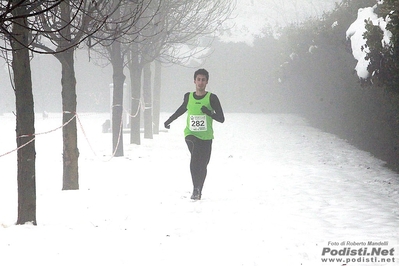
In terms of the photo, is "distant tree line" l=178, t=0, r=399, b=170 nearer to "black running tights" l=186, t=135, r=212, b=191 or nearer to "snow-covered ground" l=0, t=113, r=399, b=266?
"snow-covered ground" l=0, t=113, r=399, b=266

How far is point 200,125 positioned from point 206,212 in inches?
53.1

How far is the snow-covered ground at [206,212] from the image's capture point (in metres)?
4.59

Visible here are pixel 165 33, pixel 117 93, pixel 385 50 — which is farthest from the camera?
pixel 165 33

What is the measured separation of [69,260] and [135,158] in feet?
26.0

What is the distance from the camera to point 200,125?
23.3 feet

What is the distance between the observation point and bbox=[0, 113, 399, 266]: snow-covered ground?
4.59m

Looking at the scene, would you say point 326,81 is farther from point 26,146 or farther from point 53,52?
point 53,52

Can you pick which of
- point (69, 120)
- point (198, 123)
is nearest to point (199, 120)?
point (198, 123)

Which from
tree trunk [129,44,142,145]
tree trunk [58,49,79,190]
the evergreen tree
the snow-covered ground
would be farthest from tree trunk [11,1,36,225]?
tree trunk [129,44,142,145]

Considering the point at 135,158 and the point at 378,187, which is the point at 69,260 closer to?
the point at 378,187

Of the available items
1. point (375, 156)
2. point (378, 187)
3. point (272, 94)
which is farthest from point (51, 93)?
point (378, 187)

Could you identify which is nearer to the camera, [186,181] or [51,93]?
[186,181]

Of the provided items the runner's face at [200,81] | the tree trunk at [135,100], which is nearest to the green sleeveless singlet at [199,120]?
the runner's face at [200,81]

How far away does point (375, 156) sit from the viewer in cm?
1213
